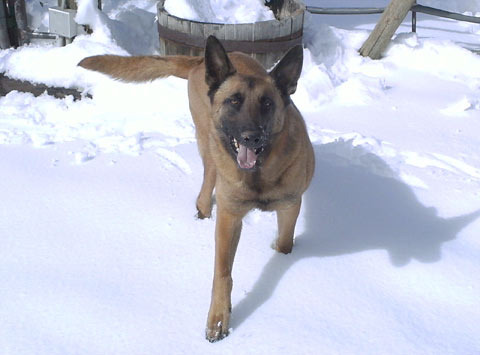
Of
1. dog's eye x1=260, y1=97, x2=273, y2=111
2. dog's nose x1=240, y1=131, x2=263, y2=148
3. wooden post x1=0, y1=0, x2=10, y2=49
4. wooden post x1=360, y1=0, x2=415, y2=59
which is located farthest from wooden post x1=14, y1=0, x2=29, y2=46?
dog's nose x1=240, y1=131, x2=263, y2=148

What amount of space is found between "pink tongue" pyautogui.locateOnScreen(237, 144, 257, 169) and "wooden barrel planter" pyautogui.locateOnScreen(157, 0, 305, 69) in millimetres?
2761

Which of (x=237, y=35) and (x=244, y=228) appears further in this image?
(x=237, y=35)

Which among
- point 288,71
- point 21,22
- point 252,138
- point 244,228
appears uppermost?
point 288,71

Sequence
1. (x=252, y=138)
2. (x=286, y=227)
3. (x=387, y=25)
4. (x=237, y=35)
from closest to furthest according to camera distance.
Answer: (x=252, y=138)
(x=286, y=227)
(x=237, y=35)
(x=387, y=25)

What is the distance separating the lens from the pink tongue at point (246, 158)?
2.61 m

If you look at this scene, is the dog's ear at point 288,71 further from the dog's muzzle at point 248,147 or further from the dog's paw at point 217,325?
the dog's paw at point 217,325

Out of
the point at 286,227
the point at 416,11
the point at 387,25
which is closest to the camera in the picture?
the point at 286,227

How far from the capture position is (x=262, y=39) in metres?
5.26

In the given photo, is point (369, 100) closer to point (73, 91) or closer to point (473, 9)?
point (73, 91)

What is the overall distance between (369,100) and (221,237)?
301cm

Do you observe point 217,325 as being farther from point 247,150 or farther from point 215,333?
point 247,150

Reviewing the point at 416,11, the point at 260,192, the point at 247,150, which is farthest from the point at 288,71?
the point at 416,11

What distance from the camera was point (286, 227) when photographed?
10.1ft

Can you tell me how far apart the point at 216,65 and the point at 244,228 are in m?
1.07
